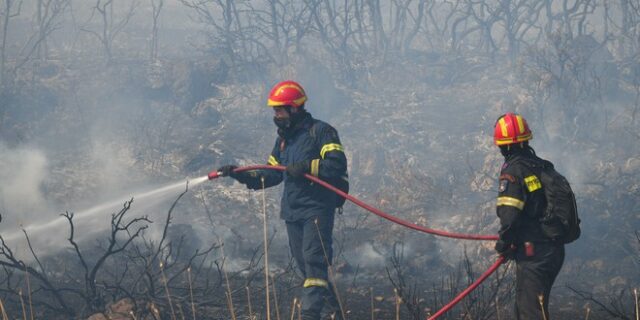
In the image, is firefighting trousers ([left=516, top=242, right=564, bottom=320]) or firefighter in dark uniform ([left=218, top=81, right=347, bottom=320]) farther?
firefighter in dark uniform ([left=218, top=81, right=347, bottom=320])

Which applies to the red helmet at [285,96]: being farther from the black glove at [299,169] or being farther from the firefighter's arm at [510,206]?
the firefighter's arm at [510,206]

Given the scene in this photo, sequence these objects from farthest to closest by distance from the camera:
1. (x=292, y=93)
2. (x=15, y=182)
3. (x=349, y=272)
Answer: (x=15, y=182) → (x=349, y=272) → (x=292, y=93)

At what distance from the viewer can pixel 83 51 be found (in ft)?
71.1

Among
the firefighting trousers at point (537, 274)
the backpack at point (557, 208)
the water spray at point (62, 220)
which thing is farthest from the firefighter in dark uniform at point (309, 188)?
the water spray at point (62, 220)

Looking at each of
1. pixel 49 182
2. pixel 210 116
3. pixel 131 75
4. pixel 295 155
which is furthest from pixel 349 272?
pixel 131 75

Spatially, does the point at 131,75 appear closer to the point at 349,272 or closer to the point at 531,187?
the point at 349,272

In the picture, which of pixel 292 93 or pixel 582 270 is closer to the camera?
pixel 292 93

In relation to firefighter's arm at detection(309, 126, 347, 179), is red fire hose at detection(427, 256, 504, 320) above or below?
below

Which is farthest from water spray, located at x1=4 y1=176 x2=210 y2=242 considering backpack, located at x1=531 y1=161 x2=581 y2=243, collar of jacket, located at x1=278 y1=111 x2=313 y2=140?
backpack, located at x1=531 y1=161 x2=581 y2=243

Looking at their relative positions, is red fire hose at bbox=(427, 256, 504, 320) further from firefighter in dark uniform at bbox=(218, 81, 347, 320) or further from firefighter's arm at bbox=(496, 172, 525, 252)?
firefighter in dark uniform at bbox=(218, 81, 347, 320)

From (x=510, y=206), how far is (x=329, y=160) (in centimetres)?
159

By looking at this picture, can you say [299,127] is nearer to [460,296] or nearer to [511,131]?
[511,131]

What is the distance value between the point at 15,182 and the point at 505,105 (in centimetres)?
1212

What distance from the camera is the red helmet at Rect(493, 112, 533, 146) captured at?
374 cm
